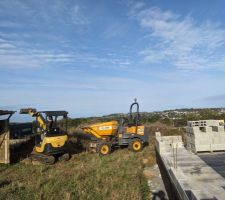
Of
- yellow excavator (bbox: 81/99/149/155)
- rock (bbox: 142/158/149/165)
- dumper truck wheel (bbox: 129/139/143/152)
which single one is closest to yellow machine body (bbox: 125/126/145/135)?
yellow excavator (bbox: 81/99/149/155)

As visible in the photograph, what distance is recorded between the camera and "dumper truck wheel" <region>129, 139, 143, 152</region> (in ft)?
56.7

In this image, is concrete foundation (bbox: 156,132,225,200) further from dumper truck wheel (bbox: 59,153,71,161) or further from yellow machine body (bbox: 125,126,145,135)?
dumper truck wheel (bbox: 59,153,71,161)

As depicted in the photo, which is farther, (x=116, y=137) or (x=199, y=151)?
(x=116, y=137)

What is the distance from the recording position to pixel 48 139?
14391 mm

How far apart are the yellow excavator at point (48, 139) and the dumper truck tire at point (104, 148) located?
6.97 ft

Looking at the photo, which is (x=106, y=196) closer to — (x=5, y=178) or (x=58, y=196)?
(x=58, y=196)

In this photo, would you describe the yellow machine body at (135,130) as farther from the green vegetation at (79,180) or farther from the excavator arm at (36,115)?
the excavator arm at (36,115)

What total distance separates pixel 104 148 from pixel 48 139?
354cm

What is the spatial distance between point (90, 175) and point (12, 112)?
5.36 meters

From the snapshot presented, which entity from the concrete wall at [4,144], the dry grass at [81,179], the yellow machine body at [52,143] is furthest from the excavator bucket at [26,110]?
the dry grass at [81,179]

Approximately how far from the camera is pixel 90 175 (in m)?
11.8

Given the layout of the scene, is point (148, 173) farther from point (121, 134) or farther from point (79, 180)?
point (121, 134)

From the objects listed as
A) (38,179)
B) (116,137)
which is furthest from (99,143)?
(38,179)

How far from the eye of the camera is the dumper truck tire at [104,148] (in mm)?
16802
